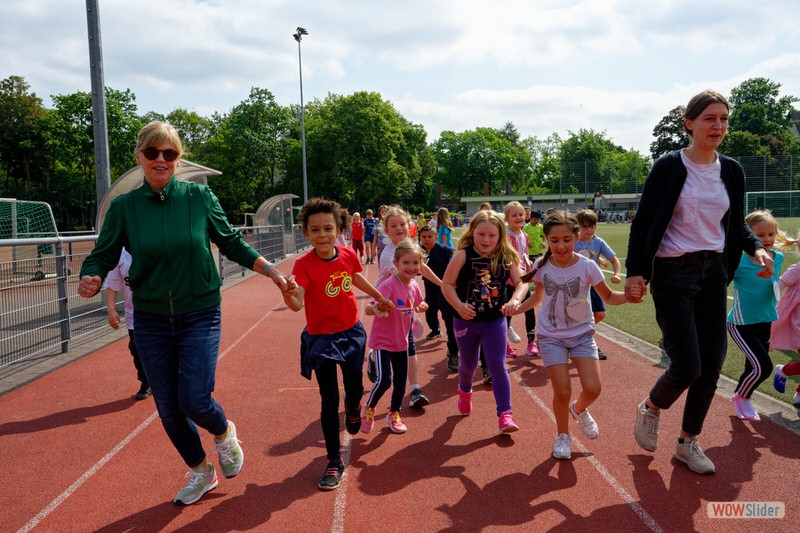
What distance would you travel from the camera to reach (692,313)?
3.62 m

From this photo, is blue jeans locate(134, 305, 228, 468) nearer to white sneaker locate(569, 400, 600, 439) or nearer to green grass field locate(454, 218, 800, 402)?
white sneaker locate(569, 400, 600, 439)

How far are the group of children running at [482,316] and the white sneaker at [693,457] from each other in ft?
1.91

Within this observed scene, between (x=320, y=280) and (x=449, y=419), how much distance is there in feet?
6.72

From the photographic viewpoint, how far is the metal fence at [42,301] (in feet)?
22.6

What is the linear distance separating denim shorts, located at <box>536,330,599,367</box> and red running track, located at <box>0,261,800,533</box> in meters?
0.76

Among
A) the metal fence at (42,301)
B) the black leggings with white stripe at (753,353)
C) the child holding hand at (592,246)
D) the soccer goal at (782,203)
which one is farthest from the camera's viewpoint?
the soccer goal at (782,203)

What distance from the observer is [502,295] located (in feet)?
16.0

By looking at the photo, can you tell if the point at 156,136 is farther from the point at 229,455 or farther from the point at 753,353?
the point at 753,353

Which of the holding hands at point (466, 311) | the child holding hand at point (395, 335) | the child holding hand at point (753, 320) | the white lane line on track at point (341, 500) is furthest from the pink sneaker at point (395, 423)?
the child holding hand at point (753, 320)

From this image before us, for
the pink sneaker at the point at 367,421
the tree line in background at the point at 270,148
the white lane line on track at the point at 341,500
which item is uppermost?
the tree line in background at the point at 270,148

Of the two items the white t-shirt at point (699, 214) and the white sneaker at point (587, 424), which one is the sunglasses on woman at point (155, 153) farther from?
the white sneaker at point (587, 424)

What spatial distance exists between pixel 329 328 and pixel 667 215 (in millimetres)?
2343

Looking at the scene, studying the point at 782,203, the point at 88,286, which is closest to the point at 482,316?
the point at 88,286

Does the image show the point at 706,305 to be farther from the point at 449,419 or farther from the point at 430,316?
the point at 430,316
